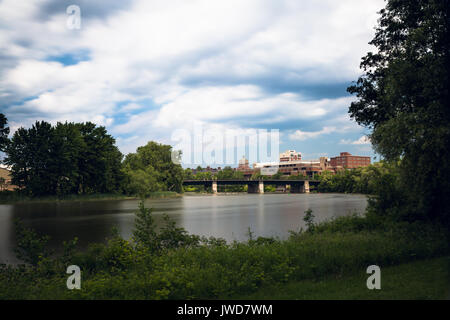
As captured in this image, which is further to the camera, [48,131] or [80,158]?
[80,158]

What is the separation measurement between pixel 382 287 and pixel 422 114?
375 inches

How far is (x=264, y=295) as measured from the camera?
29.0 ft

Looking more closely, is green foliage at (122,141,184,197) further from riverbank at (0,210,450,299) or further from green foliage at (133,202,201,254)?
riverbank at (0,210,450,299)

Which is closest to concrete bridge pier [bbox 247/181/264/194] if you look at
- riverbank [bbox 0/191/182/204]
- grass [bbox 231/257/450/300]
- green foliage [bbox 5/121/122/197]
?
riverbank [bbox 0/191/182/204]

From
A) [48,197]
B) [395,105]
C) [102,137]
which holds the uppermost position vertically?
[102,137]

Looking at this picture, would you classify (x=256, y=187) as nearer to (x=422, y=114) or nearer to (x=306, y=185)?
(x=306, y=185)

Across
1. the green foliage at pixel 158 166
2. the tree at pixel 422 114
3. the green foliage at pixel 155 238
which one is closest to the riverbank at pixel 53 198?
the green foliage at pixel 158 166

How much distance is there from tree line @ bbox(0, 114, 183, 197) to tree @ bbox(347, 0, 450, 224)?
66.6 meters

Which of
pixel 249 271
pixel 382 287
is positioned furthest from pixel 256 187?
→ pixel 382 287

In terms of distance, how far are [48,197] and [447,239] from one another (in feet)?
274

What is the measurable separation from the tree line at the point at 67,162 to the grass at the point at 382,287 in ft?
224
